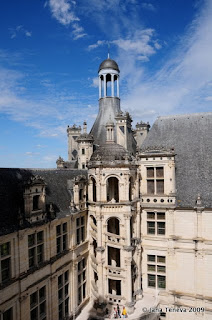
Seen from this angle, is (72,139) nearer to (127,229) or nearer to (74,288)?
(127,229)

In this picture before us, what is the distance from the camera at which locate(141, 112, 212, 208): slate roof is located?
25.5m

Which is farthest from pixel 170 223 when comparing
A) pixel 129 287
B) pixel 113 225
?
pixel 129 287

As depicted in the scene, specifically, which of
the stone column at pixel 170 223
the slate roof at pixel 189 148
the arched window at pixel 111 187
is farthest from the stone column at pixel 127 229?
the slate roof at pixel 189 148

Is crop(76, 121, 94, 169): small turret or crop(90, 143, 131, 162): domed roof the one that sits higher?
crop(76, 121, 94, 169): small turret

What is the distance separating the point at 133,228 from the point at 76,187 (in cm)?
790

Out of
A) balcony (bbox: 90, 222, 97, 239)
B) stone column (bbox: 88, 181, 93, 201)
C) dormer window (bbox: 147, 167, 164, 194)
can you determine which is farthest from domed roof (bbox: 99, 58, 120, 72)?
balcony (bbox: 90, 222, 97, 239)

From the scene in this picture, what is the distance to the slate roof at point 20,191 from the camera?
16.7 m

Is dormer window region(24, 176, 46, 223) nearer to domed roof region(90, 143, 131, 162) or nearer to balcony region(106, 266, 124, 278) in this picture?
domed roof region(90, 143, 131, 162)

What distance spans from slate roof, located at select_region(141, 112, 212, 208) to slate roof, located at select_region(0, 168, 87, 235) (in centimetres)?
A: 921

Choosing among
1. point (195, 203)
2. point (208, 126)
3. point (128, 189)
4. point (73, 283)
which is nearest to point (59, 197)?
point (128, 189)

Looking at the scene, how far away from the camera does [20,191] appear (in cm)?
1866

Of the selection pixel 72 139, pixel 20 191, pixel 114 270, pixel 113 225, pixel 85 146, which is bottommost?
pixel 114 270

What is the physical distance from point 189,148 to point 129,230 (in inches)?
453

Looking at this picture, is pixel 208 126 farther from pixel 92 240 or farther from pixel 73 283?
pixel 73 283
